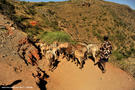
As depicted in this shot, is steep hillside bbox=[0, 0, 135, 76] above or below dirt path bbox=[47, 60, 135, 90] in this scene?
above

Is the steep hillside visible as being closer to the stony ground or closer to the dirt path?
the dirt path

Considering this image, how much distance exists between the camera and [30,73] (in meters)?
5.71

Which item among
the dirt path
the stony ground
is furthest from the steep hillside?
the stony ground

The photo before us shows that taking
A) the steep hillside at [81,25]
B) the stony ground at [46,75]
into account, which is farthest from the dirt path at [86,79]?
the steep hillside at [81,25]

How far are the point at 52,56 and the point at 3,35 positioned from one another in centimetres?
399

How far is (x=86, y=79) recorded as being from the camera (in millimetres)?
7133

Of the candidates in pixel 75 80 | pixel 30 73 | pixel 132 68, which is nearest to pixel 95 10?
pixel 132 68

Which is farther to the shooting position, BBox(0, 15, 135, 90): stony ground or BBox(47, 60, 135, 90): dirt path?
BBox(47, 60, 135, 90): dirt path

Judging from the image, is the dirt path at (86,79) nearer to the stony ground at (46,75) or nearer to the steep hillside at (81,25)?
the stony ground at (46,75)

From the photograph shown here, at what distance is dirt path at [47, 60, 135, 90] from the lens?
6500 millimetres

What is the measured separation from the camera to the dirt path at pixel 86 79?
6500mm

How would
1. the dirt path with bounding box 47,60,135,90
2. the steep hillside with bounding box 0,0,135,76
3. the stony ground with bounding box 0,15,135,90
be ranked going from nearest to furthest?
1. the stony ground with bounding box 0,15,135,90
2. the dirt path with bounding box 47,60,135,90
3. the steep hillside with bounding box 0,0,135,76

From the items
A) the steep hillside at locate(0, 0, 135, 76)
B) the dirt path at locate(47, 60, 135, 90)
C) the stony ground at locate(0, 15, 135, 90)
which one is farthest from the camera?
the steep hillside at locate(0, 0, 135, 76)

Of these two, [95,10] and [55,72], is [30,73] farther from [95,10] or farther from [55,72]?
[95,10]
